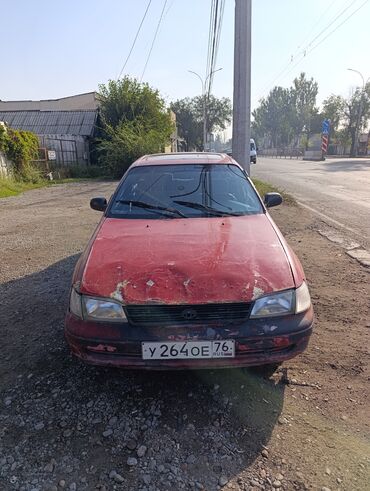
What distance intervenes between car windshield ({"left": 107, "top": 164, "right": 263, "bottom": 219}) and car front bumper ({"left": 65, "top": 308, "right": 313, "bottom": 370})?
1.44 m

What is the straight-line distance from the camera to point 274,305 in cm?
245

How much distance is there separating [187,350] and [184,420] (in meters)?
0.48

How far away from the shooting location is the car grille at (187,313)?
2.39m

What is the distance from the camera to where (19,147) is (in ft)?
58.9

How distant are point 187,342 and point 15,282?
360 cm

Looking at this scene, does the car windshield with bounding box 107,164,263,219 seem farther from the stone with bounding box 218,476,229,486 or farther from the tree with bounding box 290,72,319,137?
the tree with bounding box 290,72,319,137

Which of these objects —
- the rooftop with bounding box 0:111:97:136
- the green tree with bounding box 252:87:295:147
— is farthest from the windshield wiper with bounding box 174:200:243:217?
the green tree with bounding box 252:87:295:147

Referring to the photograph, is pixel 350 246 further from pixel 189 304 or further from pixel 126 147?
pixel 126 147

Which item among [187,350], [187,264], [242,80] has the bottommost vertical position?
[187,350]

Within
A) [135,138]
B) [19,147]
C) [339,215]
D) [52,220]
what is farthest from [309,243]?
[135,138]

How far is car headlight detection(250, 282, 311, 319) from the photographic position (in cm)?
242

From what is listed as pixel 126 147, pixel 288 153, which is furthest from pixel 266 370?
pixel 288 153

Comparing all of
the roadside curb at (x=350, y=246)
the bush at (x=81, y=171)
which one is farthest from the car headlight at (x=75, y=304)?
the bush at (x=81, y=171)

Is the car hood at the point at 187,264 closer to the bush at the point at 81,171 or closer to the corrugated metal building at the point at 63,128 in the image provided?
the corrugated metal building at the point at 63,128
